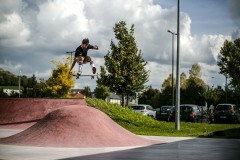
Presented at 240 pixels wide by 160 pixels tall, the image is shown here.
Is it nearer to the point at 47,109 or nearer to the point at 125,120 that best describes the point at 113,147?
the point at 47,109

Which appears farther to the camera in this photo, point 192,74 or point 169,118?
point 192,74

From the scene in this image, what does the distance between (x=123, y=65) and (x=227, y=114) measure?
10.8 metres

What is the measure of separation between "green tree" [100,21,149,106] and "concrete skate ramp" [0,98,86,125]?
14.7 m

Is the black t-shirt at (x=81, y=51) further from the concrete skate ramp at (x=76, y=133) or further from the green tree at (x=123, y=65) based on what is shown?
the green tree at (x=123, y=65)

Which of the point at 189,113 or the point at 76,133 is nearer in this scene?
the point at 76,133

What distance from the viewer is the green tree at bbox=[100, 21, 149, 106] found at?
37156 millimetres

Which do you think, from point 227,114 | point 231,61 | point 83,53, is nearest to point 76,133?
point 83,53

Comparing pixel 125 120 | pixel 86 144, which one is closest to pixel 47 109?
pixel 125 120

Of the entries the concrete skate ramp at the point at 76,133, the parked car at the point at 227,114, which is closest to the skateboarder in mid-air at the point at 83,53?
the concrete skate ramp at the point at 76,133

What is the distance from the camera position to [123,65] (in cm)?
3750

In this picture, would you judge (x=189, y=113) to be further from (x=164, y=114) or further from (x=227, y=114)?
(x=164, y=114)

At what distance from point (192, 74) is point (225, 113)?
44132mm

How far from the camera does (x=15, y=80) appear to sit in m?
120

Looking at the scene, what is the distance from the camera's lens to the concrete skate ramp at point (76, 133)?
12906 mm
